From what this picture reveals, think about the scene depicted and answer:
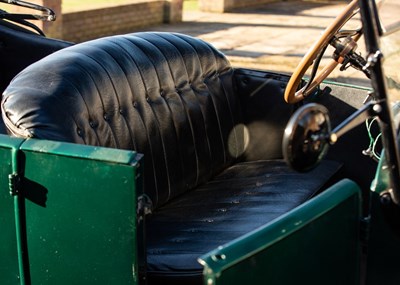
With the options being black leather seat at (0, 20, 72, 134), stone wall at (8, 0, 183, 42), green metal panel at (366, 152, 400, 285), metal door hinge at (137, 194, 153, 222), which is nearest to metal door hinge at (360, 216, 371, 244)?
green metal panel at (366, 152, 400, 285)

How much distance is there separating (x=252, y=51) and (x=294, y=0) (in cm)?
549

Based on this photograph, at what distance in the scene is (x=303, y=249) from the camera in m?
1.88

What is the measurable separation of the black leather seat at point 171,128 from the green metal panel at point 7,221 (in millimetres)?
187

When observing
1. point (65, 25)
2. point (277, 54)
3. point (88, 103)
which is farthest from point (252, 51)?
point (88, 103)

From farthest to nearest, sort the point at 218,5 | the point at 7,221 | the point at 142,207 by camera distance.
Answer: the point at 218,5
the point at 7,221
the point at 142,207

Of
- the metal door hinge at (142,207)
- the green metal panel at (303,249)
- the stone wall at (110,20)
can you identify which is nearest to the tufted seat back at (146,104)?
the metal door hinge at (142,207)

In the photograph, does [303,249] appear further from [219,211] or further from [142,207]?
A: [219,211]

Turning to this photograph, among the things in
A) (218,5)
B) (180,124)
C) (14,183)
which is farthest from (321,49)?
(218,5)

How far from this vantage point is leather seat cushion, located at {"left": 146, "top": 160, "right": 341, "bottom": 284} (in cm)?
230

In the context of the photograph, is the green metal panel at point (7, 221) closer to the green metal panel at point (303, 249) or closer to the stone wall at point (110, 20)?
the green metal panel at point (303, 249)

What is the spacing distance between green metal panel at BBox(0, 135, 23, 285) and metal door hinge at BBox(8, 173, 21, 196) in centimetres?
2

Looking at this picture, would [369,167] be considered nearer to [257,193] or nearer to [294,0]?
[257,193]

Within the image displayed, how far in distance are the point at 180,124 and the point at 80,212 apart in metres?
1.07

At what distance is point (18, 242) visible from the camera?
7.07 feet
